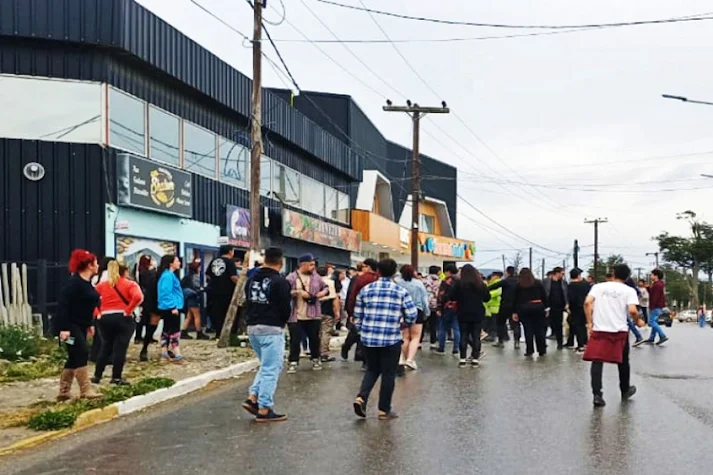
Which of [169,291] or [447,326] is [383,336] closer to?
[169,291]

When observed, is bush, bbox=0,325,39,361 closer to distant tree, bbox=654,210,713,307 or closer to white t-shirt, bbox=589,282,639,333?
white t-shirt, bbox=589,282,639,333

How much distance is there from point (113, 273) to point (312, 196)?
24.2 meters

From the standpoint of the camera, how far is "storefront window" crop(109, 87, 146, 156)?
65.2ft

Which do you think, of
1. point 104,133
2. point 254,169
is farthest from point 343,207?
point 254,169

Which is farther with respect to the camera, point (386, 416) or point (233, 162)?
point (233, 162)

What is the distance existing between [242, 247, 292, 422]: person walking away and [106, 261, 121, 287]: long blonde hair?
258cm

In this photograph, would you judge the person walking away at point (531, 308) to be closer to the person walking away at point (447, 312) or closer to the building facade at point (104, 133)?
the person walking away at point (447, 312)

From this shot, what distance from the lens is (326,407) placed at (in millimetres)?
10859

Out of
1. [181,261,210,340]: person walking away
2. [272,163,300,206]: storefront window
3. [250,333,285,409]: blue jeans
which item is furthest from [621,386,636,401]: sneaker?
[272,163,300,206]: storefront window

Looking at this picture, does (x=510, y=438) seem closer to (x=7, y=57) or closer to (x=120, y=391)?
(x=120, y=391)

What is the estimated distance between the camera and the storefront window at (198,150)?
78.0 feet

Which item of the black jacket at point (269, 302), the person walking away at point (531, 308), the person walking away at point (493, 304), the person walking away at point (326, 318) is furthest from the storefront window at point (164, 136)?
the black jacket at point (269, 302)

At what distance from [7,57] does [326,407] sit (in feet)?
38.7

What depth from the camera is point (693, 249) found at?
8888cm
